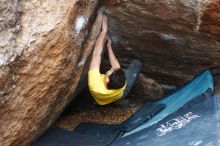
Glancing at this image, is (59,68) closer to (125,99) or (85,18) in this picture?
(85,18)

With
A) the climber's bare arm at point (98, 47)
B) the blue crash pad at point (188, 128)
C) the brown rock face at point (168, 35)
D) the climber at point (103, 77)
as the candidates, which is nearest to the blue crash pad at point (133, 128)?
the blue crash pad at point (188, 128)

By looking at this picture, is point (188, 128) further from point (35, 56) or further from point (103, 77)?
point (35, 56)

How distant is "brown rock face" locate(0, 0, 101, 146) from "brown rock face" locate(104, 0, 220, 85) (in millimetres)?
456

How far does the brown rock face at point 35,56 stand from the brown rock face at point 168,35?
0.46 metres

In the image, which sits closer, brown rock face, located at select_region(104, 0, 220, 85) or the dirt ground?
brown rock face, located at select_region(104, 0, 220, 85)

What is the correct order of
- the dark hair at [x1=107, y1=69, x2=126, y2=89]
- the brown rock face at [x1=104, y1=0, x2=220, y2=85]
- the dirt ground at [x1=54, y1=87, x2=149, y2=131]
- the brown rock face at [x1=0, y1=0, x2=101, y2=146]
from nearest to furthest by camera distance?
the brown rock face at [x1=0, y1=0, x2=101, y2=146], the brown rock face at [x1=104, y1=0, x2=220, y2=85], the dark hair at [x1=107, y1=69, x2=126, y2=89], the dirt ground at [x1=54, y1=87, x2=149, y2=131]

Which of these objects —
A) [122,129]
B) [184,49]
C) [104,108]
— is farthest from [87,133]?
[184,49]

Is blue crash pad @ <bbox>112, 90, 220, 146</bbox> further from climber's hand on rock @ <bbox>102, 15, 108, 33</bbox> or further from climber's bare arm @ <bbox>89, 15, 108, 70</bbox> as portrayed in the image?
climber's hand on rock @ <bbox>102, 15, 108, 33</bbox>

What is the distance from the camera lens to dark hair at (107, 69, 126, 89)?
4.09 m

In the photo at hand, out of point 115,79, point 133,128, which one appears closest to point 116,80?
point 115,79

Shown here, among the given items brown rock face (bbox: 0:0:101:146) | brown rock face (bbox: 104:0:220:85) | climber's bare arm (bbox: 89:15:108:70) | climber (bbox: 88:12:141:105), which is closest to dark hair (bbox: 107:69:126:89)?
climber (bbox: 88:12:141:105)

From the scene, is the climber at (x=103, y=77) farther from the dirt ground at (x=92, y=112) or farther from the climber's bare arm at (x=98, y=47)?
the dirt ground at (x=92, y=112)

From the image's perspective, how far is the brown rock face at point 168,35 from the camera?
12.8ft

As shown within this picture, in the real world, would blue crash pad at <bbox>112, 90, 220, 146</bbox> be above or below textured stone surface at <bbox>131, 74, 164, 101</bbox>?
above
